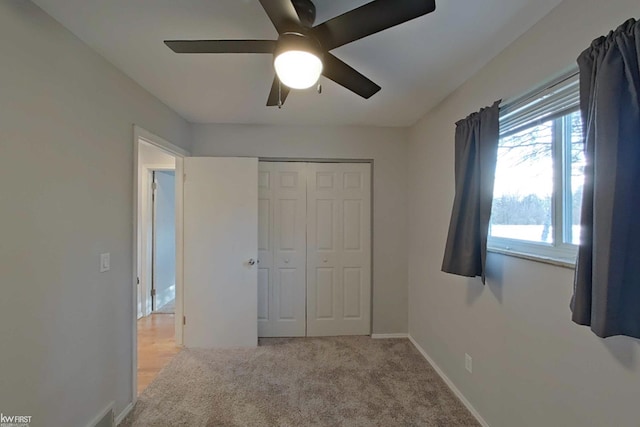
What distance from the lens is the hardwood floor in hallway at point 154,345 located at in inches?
106

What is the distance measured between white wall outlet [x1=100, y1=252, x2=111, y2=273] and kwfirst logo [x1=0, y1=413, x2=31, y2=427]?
0.77 meters

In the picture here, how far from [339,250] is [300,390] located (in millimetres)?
1521

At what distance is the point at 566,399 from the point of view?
139 cm

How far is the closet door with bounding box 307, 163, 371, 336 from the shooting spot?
3.51 metres

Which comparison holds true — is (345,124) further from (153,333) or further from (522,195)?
(153,333)

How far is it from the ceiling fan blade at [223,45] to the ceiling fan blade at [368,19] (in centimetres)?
25

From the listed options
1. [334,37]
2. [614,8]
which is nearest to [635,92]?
[614,8]

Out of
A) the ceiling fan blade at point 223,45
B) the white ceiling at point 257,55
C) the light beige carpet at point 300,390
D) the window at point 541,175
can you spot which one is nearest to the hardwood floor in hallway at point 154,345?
the light beige carpet at point 300,390

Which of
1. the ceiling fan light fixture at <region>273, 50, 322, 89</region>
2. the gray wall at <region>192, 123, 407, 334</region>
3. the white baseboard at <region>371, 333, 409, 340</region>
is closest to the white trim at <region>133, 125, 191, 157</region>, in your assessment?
the gray wall at <region>192, 123, 407, 334</region>

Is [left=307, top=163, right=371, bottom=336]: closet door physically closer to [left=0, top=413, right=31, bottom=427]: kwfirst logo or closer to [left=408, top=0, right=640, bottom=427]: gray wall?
[left=408, top=0, right=640, bottom=427]: gray wall

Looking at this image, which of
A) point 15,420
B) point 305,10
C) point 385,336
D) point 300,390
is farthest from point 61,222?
point 385,336

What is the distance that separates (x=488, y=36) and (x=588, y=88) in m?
0.70

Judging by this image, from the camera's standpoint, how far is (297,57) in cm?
124

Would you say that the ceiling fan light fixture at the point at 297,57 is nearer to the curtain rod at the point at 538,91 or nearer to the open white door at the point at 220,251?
the curtain rod at the point at 538,91
